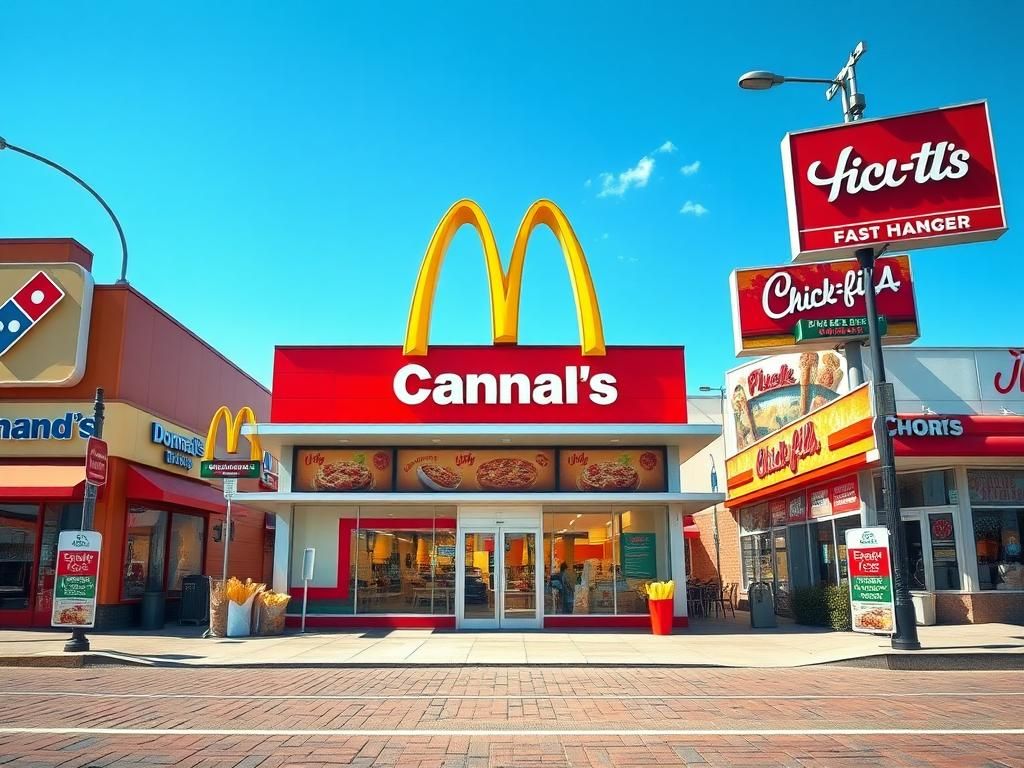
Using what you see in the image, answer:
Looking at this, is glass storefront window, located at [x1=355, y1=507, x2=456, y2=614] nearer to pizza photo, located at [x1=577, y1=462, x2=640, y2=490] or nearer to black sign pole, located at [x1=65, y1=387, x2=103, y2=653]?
pizza photo, located at [x1=577, y1=462, x2=640, y2=490]

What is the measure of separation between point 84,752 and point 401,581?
43.8 ft

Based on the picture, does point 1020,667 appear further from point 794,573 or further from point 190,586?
point 190,586

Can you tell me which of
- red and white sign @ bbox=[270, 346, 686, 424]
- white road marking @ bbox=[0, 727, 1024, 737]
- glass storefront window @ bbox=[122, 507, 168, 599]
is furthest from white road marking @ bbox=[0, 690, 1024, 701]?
glass storefront window @ bbox=[122, 507, 168, 599]

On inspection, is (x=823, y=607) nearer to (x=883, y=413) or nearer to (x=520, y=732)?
(x=883, y=413)

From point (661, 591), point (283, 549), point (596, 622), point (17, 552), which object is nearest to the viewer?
point (661, 591)

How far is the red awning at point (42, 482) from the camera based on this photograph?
18.3m

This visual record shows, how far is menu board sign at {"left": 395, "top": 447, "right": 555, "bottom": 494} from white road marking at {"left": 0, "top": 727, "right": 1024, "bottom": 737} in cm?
1236

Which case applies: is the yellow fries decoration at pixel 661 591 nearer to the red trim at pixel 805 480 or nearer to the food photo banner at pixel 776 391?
the red trim at pixel 805 480

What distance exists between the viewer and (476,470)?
803 inches

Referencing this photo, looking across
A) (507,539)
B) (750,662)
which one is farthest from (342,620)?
(750,662)

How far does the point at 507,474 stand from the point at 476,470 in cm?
78

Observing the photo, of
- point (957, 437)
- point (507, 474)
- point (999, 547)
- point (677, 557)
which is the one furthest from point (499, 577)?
point (999, 547)

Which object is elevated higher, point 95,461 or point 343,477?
point 343,477

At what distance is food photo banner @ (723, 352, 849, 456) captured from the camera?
24516 mm
